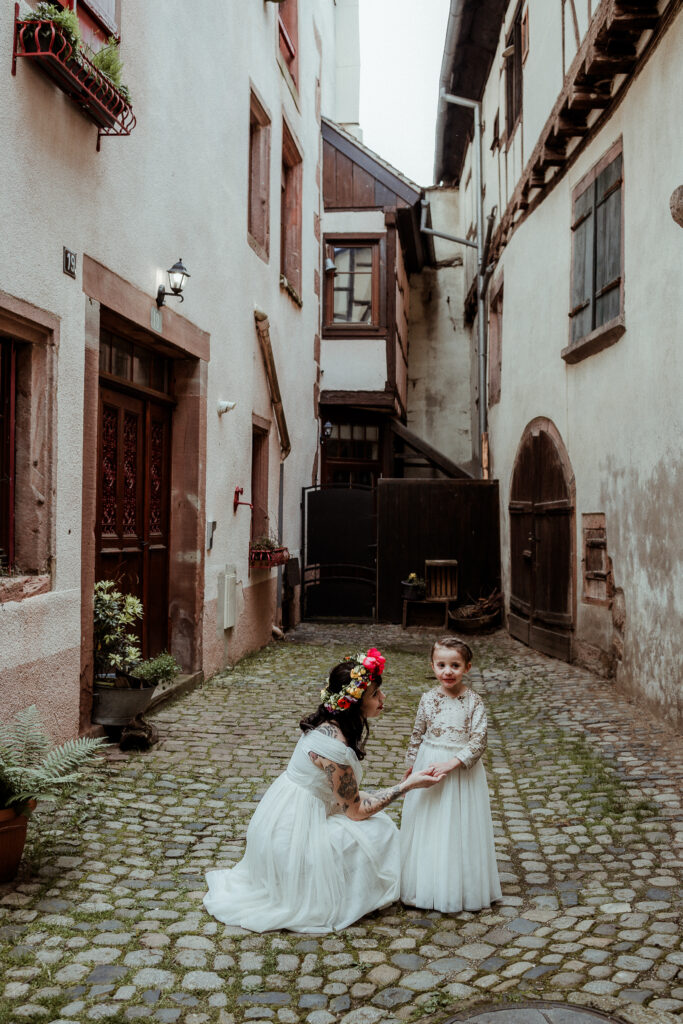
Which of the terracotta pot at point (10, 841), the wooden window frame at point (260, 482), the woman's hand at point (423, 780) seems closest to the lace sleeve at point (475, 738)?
the woman's hand at point (423, 780)

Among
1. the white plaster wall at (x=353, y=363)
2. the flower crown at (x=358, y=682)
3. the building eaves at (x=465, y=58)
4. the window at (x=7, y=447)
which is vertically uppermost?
the building eaves at (x=465, y=58)

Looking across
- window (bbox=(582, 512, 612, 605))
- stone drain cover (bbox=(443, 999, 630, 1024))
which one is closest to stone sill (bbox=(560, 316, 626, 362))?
window (bbox=(582, 512, 612, 605))

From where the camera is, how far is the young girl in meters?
3.55

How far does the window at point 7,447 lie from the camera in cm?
484

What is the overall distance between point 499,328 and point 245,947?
11371mm

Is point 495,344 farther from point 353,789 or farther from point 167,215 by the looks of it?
point 353,789

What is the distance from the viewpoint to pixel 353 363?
1563 cm

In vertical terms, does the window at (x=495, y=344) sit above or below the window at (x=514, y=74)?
below

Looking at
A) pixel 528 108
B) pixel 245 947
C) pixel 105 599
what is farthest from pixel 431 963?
pixel 528 108

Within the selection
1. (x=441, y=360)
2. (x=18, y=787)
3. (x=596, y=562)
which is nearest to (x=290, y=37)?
(x=596, y=562)

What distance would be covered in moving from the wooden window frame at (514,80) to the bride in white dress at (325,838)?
372 inches

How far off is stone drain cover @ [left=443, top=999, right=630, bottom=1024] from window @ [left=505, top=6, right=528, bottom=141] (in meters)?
10.6

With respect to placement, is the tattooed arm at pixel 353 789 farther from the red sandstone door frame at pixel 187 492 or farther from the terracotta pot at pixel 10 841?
the red sandstone door frame at pixel 187 492

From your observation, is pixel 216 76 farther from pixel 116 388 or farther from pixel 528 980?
pixel 528 980
